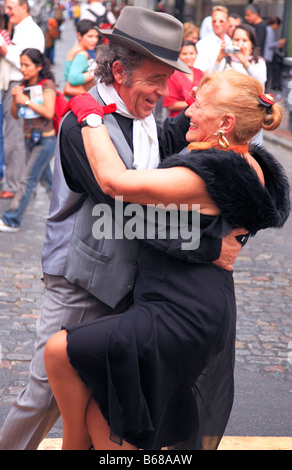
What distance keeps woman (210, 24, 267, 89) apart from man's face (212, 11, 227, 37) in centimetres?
140

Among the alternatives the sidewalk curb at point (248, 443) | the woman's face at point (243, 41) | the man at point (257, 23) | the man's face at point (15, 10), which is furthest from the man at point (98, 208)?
the man at point (257, 23)

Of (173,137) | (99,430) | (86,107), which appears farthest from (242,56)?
(99,430)

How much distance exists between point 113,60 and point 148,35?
0.16 metres

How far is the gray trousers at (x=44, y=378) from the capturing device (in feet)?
8.97

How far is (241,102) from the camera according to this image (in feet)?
8.09

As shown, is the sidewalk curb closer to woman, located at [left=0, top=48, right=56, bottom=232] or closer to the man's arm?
the man's arm

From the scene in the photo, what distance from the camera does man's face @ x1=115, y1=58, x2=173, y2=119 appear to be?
2.67m

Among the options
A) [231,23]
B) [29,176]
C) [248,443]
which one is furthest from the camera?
[231,23]

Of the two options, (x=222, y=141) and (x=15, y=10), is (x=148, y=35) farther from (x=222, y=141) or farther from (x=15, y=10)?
(x=15, y=10)

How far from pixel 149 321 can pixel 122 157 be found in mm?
603

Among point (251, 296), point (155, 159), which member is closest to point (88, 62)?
point (251, 296)

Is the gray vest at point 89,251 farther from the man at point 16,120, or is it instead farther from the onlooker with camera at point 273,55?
the onlooker with camera at point 273,55

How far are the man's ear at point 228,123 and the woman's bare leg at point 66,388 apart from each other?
92 cm

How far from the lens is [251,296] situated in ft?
18.6
